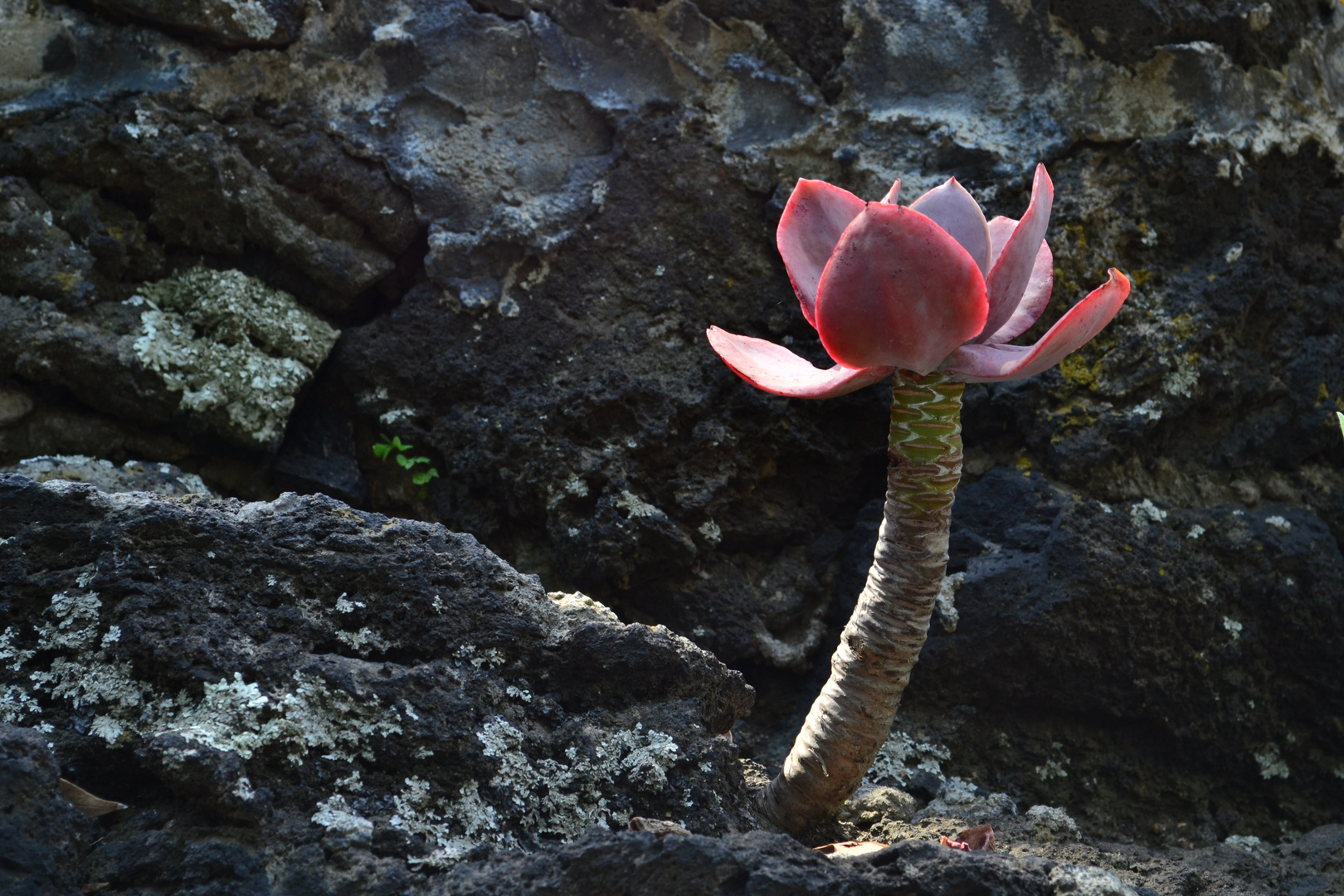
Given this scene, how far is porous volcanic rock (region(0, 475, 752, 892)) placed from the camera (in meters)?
1.11

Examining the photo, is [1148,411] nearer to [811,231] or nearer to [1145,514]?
[1145,514]

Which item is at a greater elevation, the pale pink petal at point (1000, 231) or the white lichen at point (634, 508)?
the pale pink petal at point (1000, 231)

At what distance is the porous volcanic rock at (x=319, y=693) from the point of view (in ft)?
3.63

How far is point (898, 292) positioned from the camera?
117cm

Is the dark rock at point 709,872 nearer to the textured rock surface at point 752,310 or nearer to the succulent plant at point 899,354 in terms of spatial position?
the succulent plant at point 899,354

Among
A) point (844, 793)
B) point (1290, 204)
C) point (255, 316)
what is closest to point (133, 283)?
point (255, 316)

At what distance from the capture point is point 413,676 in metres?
1.28

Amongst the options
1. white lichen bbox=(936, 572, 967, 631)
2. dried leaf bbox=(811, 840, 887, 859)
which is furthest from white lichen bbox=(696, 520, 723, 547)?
dried leaf bbox=(811, 840, 887, 859)

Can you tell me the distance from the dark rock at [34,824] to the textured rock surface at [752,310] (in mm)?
1059

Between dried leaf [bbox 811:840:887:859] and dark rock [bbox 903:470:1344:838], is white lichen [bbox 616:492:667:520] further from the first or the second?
dried leaf [bbox 811:840:887:859]

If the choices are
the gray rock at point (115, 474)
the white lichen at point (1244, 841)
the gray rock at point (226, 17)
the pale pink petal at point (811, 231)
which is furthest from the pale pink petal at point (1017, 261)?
the gray rock at point (226, 17)

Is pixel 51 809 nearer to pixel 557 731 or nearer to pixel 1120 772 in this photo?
pixel 557 731

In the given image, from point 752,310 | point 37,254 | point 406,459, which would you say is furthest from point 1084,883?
point 37,254

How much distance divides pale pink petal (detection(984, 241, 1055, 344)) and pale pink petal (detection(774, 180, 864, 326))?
284mm
